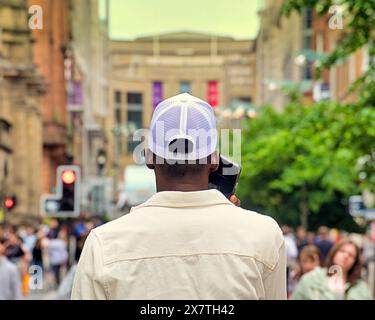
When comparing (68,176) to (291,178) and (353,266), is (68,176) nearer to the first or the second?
(353,266)

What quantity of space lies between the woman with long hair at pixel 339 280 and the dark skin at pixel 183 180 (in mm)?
5532

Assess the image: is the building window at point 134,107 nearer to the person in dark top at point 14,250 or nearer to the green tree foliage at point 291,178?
the green tree foliage at point 291,178

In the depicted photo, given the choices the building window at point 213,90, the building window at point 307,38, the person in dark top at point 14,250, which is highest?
the building window at point 307,38

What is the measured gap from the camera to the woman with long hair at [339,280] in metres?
9.20

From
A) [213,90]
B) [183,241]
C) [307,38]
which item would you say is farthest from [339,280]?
[213,90]

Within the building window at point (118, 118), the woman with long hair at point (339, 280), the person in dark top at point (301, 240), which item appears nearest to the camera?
the woman with long hair at point (339, 280)

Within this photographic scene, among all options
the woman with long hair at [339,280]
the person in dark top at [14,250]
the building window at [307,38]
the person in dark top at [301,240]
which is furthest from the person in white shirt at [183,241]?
the building window at [307,38]

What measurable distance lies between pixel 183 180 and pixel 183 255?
0.87 feet

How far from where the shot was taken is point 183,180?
3480 mm

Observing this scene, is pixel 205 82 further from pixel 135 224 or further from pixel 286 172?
pixel 135 224

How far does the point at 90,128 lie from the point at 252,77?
1277 inches

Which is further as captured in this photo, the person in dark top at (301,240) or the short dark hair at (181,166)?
the person in dark top at (301,240)

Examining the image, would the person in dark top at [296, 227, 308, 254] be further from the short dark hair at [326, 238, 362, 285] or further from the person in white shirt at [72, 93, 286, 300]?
the person in white shirt at [72, 93, 286, 300]

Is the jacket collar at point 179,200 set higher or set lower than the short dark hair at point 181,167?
lower
